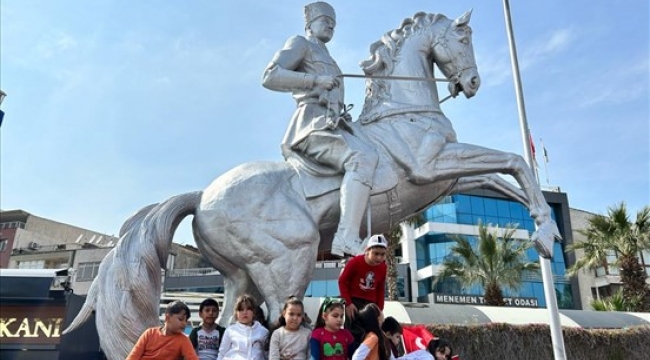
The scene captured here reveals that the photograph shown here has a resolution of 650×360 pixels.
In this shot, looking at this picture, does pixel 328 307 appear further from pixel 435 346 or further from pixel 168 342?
pixel 435 346

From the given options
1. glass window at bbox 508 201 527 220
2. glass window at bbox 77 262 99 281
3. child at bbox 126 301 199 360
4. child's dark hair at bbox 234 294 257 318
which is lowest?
child at bbox 126 301 199 360

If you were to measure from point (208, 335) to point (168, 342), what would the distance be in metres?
0.51

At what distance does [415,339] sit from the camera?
14.3ft

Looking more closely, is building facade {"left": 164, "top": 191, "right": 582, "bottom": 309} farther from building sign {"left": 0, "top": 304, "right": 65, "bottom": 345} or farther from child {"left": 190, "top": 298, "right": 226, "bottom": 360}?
child {"left": 190, "top": 298, "right": 226, "bottom": 360}

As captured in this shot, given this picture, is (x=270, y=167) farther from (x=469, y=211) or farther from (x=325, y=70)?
(x=469, y=211)

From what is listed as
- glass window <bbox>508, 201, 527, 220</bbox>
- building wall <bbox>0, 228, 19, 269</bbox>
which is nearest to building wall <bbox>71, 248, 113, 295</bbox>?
building wall <bbox>0, 228, 19, 269</bbox>

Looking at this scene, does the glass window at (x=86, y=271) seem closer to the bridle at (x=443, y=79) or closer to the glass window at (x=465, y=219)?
the glass window at (x=465, y=219)

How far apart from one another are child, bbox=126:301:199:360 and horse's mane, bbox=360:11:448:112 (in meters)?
2.59

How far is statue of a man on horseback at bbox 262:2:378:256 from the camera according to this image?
174 inches

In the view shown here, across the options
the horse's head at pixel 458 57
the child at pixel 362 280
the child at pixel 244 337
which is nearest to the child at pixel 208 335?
the child at pixel 244 337

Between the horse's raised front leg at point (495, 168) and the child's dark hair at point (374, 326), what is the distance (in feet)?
5.35

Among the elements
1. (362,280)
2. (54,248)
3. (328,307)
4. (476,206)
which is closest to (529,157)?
(362,280)

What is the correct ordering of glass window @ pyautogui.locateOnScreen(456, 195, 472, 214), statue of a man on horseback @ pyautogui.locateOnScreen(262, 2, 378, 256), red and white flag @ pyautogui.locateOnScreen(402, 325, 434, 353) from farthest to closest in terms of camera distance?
glass window @ pyautogui.locateOnScreen(456, 195, 472, 214) → statue of a man on horseback @ pyautogui.locateOnScreen(262, 2, 378, 256) → red and white flag @ pyautogui.locateOnScreen(402, 325, 434, 353)

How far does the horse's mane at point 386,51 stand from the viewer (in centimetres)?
518
